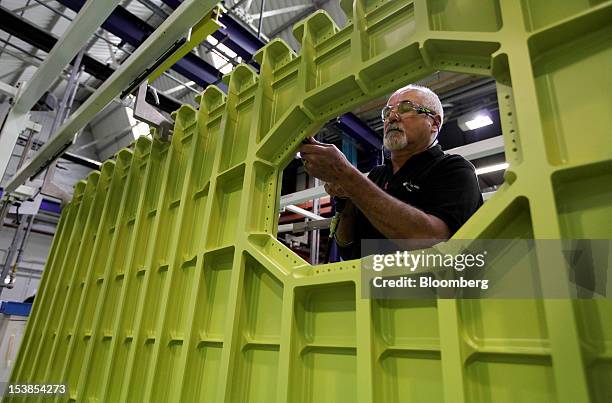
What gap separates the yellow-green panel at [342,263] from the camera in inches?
42.1

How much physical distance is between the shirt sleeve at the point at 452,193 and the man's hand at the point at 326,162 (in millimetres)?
410

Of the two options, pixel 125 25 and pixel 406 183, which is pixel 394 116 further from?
pixel 125 25

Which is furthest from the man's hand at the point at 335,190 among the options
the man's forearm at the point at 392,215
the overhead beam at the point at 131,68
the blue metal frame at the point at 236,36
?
the blue metal frame at the point at 236,36

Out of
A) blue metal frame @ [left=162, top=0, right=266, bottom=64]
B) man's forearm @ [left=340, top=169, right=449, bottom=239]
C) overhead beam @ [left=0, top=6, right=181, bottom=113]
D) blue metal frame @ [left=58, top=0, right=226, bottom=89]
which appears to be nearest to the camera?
man's forearm @ [left=340, top=169, right=449, bottom=239]

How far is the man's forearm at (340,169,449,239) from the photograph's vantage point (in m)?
1.43

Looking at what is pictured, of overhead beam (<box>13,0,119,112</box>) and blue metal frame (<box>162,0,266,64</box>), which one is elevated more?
blue metal frame (<box>162,0,266,64</box>)

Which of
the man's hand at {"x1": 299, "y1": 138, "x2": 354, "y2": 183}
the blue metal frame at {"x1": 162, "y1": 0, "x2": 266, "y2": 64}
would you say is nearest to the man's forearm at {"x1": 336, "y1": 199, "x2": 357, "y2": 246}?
the man's hand at {"x1": 299, "y1": 138, "x2": 354, "y2": 183}

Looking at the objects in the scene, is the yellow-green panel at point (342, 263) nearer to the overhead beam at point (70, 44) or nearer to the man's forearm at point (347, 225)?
the man's forearm at point (347, 225)

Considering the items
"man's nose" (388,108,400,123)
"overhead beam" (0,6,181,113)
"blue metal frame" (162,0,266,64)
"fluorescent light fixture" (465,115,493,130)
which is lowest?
"man's nose" (388,108,400,123)

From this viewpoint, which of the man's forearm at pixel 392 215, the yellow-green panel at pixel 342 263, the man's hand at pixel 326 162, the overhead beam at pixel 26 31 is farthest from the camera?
the overhead beam at pixel 26 31

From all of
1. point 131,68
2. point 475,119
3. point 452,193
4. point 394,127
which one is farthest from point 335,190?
point 475,119

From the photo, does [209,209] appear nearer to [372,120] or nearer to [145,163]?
[145,163]

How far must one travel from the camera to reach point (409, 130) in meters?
1.96

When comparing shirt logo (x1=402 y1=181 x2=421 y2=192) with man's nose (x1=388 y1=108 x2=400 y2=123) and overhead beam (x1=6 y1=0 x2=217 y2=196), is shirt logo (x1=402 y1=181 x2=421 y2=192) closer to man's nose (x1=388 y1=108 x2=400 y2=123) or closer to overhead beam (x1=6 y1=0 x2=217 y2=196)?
man's nose (x1=388 y1=108 x2=400 y2=123)
